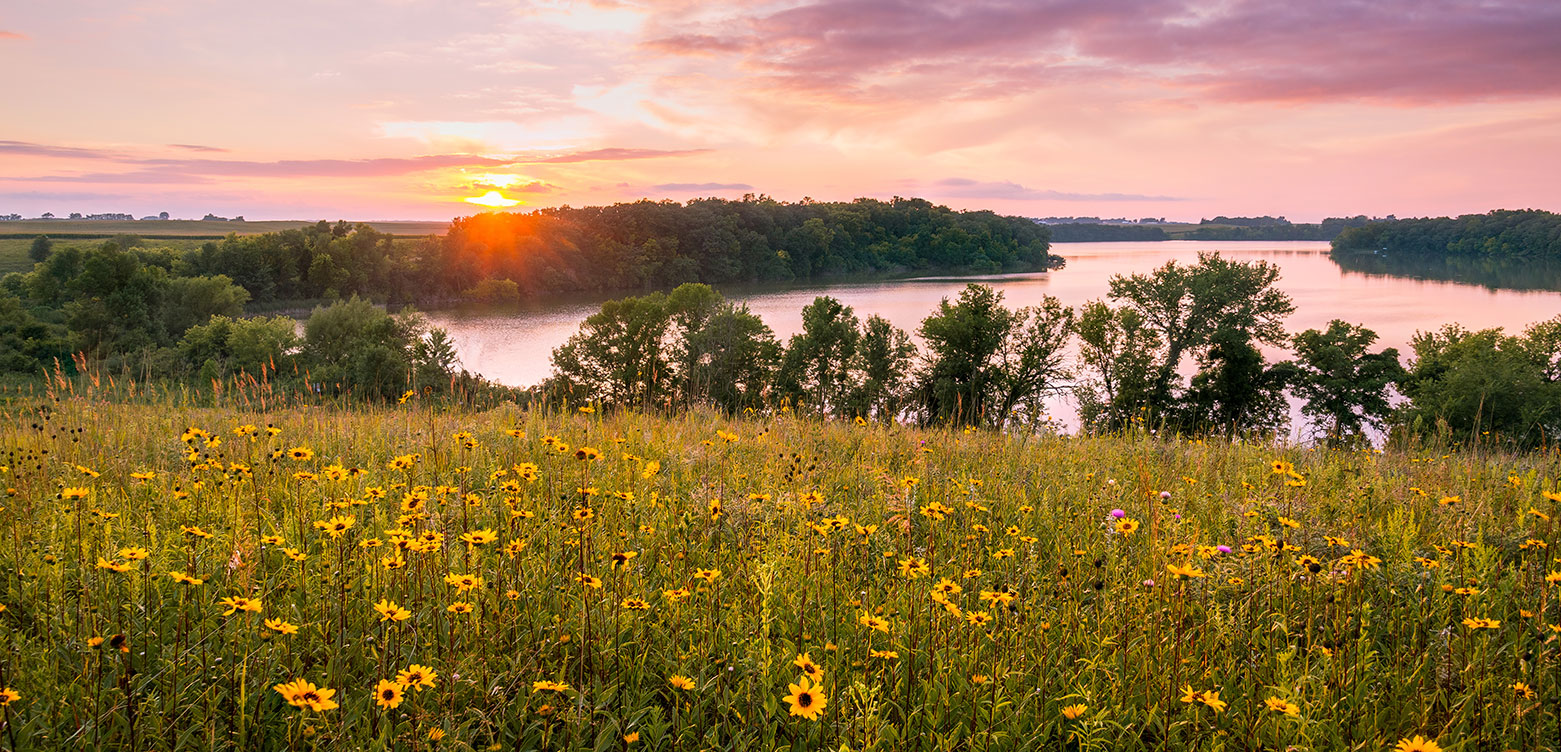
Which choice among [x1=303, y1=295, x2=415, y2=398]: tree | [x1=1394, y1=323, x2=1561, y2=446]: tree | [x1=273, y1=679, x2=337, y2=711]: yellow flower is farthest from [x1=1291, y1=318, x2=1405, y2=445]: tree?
[x1=303, y1=295, x2=415, y2=398]: tree

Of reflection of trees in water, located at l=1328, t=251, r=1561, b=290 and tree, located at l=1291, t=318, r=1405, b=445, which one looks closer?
tree, located at l=1291, t=318, r=1405, b=445

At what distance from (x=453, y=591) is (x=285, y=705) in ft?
1.88

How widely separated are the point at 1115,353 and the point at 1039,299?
2970cm

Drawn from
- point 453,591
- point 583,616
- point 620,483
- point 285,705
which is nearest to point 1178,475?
point 620,483

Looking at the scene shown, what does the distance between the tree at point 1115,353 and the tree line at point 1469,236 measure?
9718 centimetres

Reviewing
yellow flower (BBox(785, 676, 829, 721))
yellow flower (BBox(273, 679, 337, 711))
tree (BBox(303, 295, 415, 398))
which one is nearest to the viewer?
yellow flower (BBox(273, 679, 337, 711))

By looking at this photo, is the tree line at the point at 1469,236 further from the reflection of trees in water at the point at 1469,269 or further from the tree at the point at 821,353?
the tree at the point at 821,353

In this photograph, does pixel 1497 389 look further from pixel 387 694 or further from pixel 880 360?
pixel 387 694

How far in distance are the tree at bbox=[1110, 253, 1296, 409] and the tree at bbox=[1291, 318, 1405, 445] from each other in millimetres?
1546

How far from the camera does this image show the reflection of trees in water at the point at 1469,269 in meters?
74.0

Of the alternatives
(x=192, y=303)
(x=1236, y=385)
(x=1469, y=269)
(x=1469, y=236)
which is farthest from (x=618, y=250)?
(x=1469, y=236)

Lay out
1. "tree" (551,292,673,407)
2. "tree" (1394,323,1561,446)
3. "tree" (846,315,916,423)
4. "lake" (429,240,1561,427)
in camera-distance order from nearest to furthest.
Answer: "tree" (1394,323,1561,446) → "tree" (846,315,916,423) → "tree" (551,292,673,407) → "lake" (429,240,1561,427)

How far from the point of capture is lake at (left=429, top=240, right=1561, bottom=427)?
4672 cm

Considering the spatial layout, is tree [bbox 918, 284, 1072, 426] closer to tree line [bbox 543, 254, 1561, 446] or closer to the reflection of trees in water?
tree line [bbox 543, 254, 1561, 446]
